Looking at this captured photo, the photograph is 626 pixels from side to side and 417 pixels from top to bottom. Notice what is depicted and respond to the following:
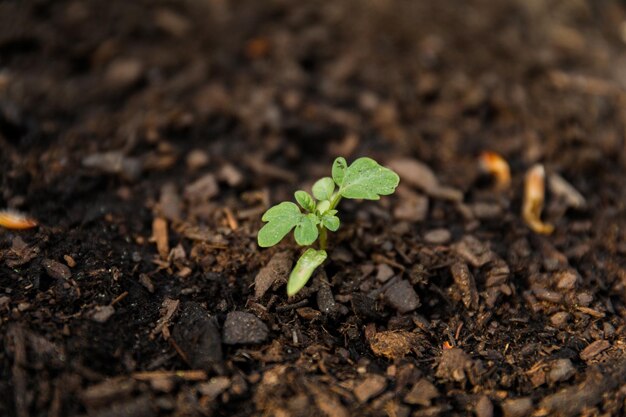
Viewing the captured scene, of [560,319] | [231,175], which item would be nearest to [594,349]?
[560,319]

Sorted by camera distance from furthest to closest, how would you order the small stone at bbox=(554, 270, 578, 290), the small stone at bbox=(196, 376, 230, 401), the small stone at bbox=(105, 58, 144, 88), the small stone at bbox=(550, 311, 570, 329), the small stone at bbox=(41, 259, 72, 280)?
the small stone at bbox=(105, 58, 144, 88), the small stone at bbox=(554, 270, 578, 290), the small stone at bbox=(550, 311, 570, 329), the small stone at bbox=(41, 259, 72, 280), the small stone at bbox=(196, 376, 230, 401)

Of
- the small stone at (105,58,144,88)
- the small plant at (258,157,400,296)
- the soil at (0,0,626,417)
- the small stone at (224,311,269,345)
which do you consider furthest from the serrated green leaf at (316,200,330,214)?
the small stone at (105,58,144,88)

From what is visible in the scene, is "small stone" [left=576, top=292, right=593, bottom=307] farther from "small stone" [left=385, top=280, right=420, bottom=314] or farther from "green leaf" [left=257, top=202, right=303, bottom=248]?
"green leaf" [left=257, top=202, right=303, bottom=248]

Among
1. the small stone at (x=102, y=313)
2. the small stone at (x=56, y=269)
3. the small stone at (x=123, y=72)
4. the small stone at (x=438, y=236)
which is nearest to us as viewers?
the small stone at (x=102, y=313)

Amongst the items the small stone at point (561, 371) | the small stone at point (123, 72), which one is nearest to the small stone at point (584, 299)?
the small stone at point (561, 371)

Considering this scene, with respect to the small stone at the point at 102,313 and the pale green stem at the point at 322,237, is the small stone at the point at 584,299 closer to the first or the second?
the pale green stem at the point at 322,237

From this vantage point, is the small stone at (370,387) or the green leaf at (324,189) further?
the green leaf at (324,189)

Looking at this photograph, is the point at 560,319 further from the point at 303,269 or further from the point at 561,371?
the point at 303,269
